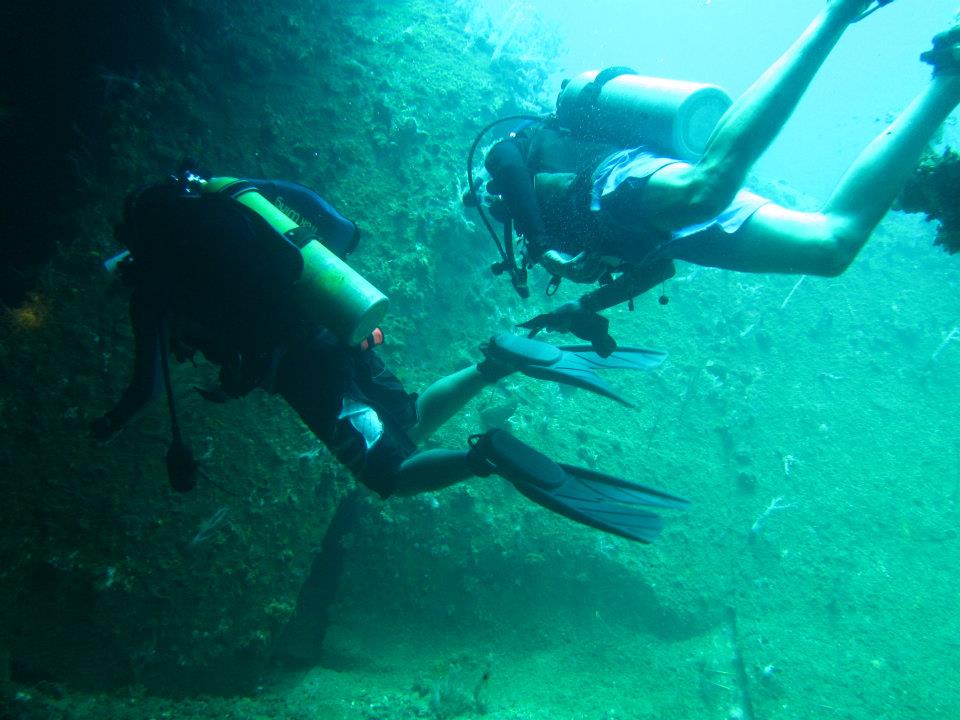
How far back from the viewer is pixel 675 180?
83.7 inches

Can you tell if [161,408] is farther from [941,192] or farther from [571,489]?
[941,192]

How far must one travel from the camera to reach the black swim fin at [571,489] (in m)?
2.23

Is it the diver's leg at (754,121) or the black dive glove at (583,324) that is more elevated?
the diver's leg at (754,121)

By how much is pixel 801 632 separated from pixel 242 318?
8402 mm

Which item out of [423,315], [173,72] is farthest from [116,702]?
[173,72]

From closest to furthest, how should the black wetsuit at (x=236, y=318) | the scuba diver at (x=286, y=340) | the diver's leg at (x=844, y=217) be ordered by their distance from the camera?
the diver's leg at (x=844, y=217)
the scuba diver at (x=286, y=340)
the black wetsuit at (x=236, y=318)

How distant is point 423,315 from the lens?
6.37 m

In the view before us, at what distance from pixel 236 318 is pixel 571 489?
6.63 feet

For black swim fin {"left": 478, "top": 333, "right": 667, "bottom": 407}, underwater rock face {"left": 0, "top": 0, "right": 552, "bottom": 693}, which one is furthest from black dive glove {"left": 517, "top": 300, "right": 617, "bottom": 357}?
underwater rock face {"left": 0, "top": 0, "right": 552, "bottom": 693}

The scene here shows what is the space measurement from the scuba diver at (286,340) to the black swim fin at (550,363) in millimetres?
14

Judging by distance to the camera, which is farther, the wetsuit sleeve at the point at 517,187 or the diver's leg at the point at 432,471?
the wetsuit sleeve at the point at 517,187

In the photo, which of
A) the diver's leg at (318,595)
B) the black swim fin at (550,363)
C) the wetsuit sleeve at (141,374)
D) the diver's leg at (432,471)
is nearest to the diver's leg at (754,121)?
the black swim fin at (550,363)

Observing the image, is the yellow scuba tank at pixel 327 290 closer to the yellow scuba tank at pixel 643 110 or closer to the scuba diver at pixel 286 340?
the scuba diver at pixel 286 340

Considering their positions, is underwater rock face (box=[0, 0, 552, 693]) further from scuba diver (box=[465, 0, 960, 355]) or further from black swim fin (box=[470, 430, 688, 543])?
black swim fin (box=[470, 430, 688, 543])
